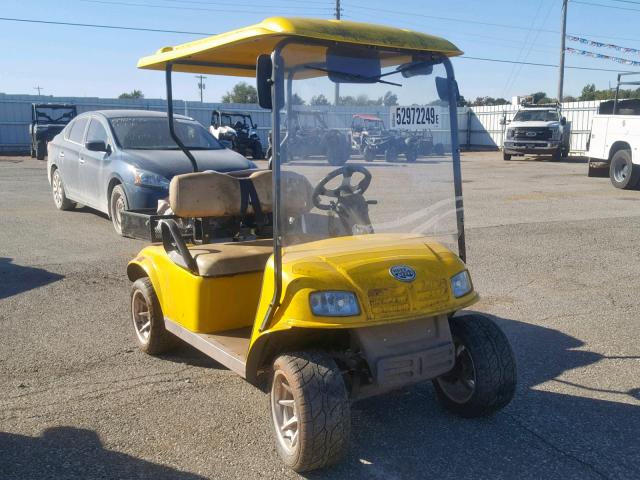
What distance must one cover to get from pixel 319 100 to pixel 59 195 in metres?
8.73

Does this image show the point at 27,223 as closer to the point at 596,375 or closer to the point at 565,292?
the point at 565,292

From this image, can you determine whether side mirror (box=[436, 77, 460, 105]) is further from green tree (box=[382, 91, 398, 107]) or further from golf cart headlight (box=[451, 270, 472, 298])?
golf cart headlight (box=[451, 270, 472, 298])

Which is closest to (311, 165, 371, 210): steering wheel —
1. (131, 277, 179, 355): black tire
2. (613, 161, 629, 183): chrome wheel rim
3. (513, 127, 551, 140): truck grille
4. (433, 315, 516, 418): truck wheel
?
(433, 315, 516, 418): truck wheel

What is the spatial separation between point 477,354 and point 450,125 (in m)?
1.39

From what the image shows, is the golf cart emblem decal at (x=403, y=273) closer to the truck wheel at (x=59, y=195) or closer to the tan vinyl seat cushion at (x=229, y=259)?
the tan vinyl seat cushion at (x=229, y=259)

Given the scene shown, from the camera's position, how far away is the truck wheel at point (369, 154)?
3.86 m

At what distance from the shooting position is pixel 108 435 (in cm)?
360

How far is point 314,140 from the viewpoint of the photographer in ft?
12.0

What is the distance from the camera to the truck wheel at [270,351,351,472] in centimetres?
301

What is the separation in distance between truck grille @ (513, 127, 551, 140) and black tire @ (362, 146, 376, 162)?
925 inches

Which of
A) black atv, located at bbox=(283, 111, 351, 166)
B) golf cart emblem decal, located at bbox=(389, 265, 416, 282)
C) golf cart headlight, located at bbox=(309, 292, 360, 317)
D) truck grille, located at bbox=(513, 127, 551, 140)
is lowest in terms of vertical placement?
golf cart headlight, located at bbox=(309, 292, 360, 317)

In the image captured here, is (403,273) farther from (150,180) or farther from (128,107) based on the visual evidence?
(128,107)

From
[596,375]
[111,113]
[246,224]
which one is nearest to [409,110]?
A: [246,224]

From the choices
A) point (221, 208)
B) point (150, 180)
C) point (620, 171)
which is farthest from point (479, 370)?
point (620, 171)
